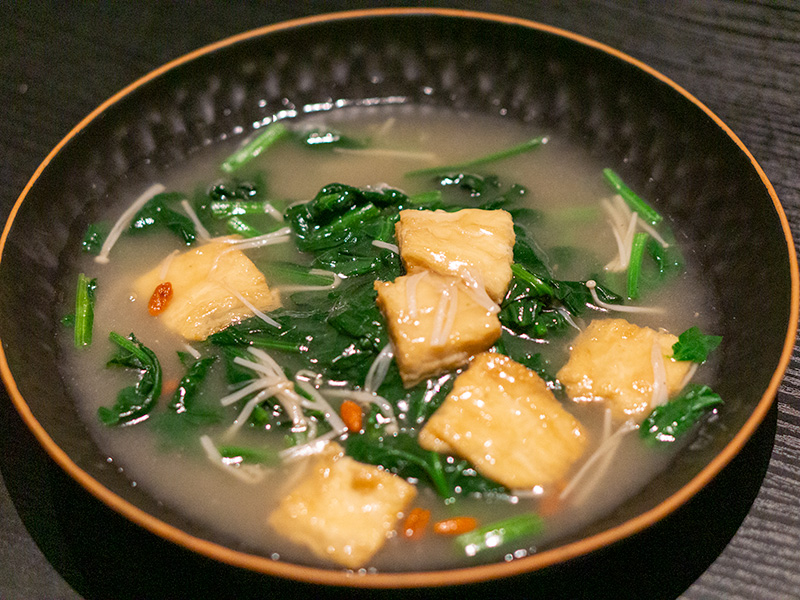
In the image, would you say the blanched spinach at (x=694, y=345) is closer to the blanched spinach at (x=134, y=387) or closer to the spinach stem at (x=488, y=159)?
the spinach stem at (x=488, y=159)

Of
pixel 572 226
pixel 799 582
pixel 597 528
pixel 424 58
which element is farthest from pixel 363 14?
pixel 799 582

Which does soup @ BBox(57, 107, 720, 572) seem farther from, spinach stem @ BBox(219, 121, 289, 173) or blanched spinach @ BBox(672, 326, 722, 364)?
spinach stem @ BBox(219, 121, 289, 173)

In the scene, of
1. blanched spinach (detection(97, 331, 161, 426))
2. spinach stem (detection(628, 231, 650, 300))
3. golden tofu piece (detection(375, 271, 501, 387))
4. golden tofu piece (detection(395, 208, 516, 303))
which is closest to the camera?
golden tofu piece (detection(375, 271, 501, 387))

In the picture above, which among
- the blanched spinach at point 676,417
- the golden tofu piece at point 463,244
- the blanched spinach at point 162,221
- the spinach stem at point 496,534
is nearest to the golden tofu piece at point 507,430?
the spinach stem at point 496,534

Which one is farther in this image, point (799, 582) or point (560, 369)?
point (560, 369)

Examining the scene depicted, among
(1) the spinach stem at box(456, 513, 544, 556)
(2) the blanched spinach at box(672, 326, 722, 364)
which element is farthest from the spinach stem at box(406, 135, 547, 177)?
(1) the spinach stem at box(456, 513, 544, 556)

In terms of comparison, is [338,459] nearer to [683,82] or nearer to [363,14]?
[363,14]
